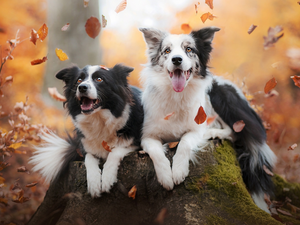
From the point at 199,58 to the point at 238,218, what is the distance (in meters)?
1.81

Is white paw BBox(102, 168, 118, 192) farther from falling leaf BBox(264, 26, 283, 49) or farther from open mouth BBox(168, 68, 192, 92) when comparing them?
falling leaf BBox(264, 26, 283, 49)

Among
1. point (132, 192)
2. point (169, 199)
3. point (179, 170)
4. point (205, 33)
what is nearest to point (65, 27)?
point (205, 33)

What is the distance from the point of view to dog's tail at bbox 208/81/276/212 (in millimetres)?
2936

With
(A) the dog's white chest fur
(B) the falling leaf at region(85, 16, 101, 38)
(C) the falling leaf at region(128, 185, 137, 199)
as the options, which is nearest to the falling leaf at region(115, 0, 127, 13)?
(B) the falling leaf at region(85, 16, 101, 38)

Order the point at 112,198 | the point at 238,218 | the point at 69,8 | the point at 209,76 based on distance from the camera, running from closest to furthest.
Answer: the point at 238,218 → the point at 112,198 → the point at 209,76 → the point at 69,8

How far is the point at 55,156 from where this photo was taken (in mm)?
3029

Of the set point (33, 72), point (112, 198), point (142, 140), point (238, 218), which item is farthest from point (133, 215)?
point (33, 72)

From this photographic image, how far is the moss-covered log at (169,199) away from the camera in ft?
7.02

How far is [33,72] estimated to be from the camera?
15.7 feet

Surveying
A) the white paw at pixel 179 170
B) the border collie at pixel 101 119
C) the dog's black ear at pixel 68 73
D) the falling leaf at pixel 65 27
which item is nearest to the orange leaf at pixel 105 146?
the border collie at pixel 101 119

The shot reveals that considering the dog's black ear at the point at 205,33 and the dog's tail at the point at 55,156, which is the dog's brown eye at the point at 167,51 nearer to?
the dog's black ear at the point at 205,33

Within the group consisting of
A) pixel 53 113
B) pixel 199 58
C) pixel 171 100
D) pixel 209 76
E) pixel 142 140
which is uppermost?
pixel 199 58

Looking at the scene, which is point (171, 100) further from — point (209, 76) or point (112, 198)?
point (112, 198)

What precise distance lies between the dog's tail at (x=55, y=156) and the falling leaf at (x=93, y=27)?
7.90 feet
